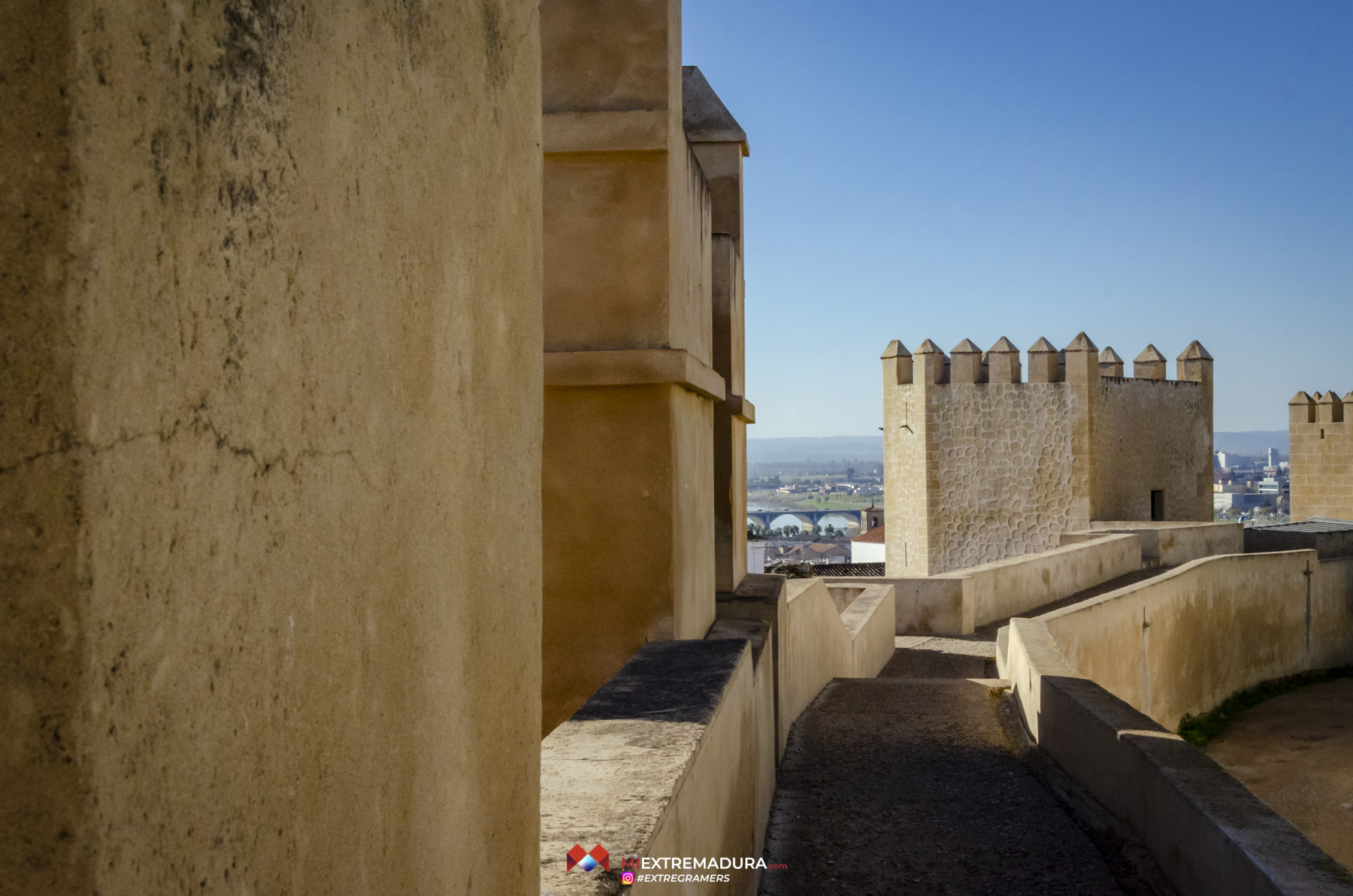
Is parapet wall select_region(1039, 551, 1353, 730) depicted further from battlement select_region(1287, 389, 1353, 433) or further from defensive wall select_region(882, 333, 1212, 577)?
battlement select_region(1287, 389, 1353, 433)

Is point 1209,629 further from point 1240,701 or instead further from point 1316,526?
point 1316,526

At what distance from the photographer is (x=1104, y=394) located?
73.7 feet

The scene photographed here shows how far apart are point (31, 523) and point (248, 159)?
33 centimetres

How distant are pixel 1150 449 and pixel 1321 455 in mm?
6841

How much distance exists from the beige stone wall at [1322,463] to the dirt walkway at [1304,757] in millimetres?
11757

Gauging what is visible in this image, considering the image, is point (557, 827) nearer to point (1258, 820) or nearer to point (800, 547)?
point (1258, 820)

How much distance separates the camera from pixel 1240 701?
15.5 metres

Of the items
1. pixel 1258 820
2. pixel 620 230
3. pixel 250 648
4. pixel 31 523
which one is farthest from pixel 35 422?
pixel 1258 820

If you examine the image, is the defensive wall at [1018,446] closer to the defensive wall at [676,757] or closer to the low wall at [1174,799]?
the low wall at [1174,799]

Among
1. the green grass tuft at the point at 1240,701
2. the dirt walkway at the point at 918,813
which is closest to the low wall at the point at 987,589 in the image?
the green grass tuft at the point at 1240,701

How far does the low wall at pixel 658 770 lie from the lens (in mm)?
2041

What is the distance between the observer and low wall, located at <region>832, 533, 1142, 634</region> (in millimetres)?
12688

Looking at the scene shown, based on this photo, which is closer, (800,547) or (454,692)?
(454,692)

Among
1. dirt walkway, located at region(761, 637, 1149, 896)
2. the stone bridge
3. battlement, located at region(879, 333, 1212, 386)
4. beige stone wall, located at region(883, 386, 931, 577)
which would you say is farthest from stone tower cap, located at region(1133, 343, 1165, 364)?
the stone bridge
